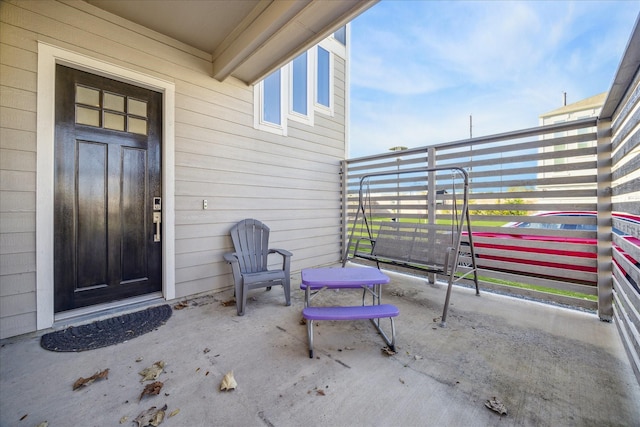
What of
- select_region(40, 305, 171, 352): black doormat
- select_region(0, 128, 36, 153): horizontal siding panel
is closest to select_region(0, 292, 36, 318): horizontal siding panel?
select_region(40, 305, 171, 352): black doormat

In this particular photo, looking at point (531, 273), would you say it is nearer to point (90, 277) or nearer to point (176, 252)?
point (176, 252)

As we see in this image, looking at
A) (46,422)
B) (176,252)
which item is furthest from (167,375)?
(176,252)

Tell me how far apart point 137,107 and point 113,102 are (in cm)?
21

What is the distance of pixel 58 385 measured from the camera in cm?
160

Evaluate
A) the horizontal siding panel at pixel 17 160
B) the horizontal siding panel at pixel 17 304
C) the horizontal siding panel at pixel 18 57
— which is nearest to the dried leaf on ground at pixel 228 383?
the horizontal siding panel at pixel 17 304

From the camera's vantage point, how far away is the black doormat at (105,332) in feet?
6.74

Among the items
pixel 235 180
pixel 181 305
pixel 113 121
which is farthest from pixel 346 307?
pixel 113 121

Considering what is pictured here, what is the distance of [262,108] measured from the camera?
3723mm

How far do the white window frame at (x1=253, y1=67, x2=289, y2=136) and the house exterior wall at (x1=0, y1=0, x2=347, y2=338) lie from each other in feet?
0.31

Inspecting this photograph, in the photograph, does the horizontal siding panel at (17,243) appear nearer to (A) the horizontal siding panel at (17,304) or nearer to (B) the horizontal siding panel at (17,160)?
(A) the horizontal siding panel at (17,304)

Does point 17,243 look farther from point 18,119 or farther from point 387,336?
point 387,336

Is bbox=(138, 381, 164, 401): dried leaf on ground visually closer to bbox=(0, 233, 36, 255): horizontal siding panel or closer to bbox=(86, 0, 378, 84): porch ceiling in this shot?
bbox=(0, 233, 36, 255): horizontal siding panel

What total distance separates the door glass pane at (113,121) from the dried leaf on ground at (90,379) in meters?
2.24

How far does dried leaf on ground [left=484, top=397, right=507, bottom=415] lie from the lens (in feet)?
4.57
